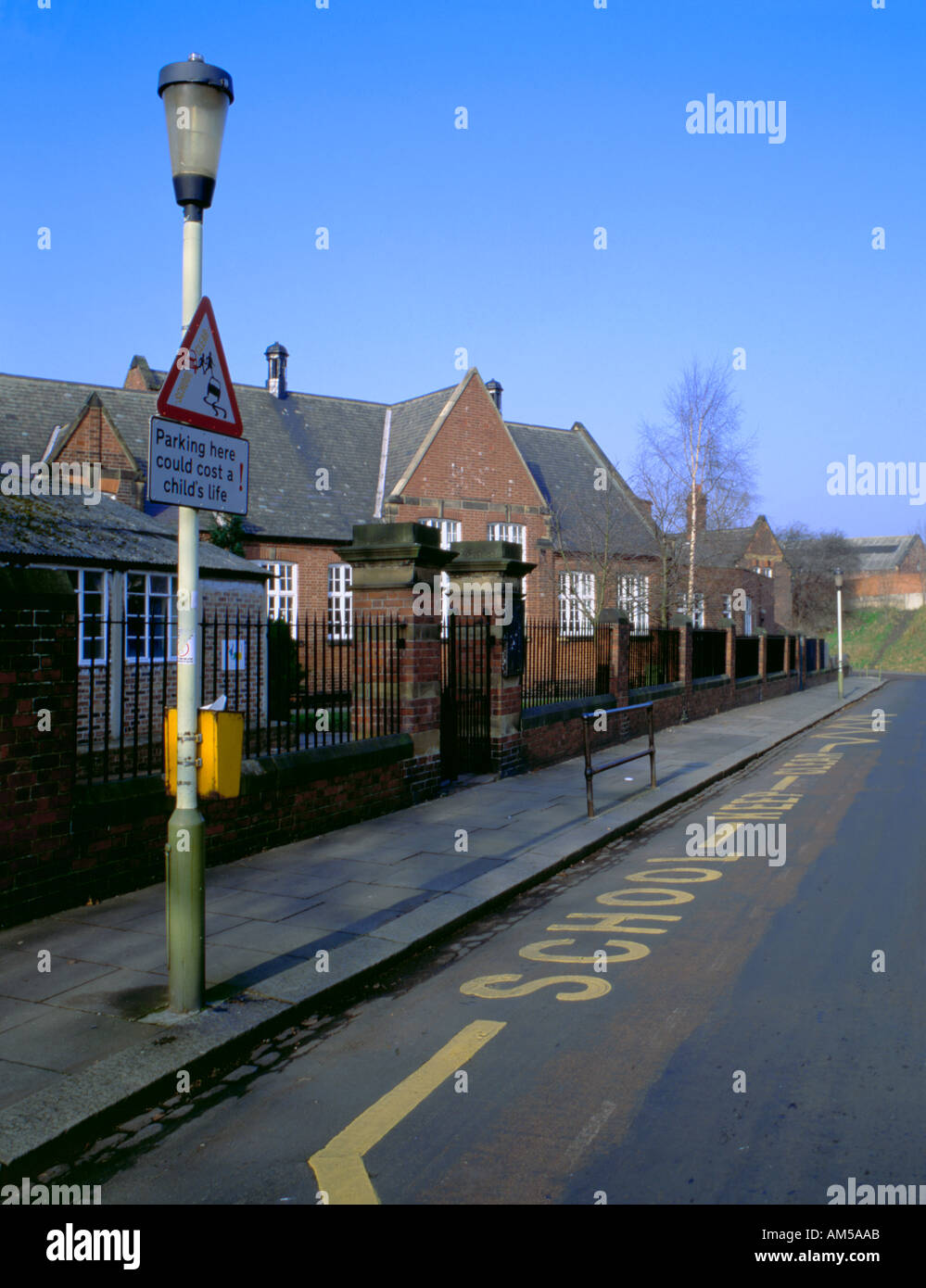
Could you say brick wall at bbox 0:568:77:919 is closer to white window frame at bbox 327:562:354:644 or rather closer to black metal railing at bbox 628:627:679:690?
Answer: black metal railing at bbox 628:627:679:690

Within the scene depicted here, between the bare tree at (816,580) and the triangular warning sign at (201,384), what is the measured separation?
68.9 metres

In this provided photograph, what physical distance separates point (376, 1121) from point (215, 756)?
6.18 ft

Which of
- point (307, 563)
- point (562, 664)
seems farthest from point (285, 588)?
point (562, 664)

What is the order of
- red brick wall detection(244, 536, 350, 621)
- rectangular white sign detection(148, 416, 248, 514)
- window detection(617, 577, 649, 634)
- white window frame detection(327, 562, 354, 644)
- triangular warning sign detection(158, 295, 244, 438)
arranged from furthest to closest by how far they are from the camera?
window detection(617, 577, 649, 634)
white window frame detection(327, 562, 354, 644)
red brick wall detection(244, 536, 350, 621)
triangular warning sign detection(158, 295, 244, 438)
rectangular white sign detection(148, 416, 248, 514)

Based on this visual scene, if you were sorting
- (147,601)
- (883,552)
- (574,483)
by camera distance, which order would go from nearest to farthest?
(147,601) → (574,483) → (883,552)

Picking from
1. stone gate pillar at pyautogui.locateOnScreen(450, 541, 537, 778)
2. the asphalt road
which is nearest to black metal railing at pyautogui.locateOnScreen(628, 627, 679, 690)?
stone gate pillar at pyautogui.locateOnScreen(450, 541, 537, 778)

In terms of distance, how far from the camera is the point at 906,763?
1518 cm

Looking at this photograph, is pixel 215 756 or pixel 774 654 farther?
pixel 774 654

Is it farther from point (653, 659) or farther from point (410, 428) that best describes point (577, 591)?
point (653, 659)

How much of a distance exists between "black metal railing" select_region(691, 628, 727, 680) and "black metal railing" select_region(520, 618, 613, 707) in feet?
19.8

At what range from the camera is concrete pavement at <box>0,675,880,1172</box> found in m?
4.11

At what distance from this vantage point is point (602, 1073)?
4273 mm

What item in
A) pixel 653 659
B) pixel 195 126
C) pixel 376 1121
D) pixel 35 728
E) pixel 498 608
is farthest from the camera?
pixel 653 659
